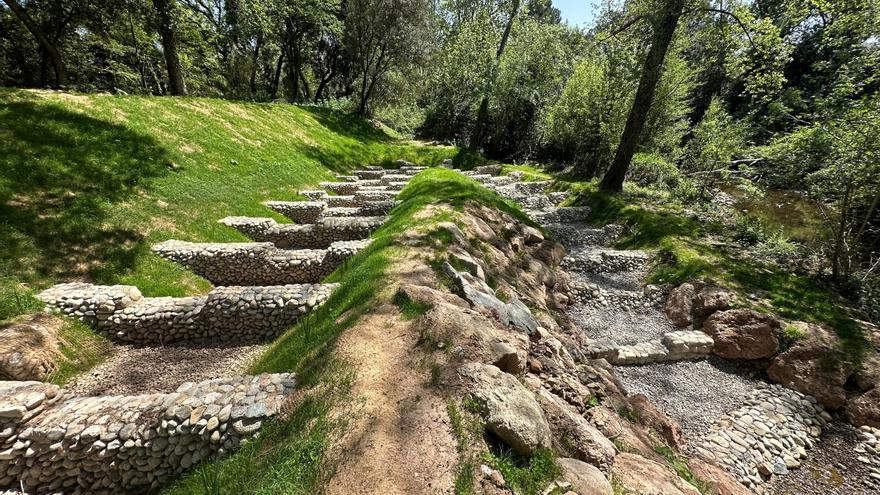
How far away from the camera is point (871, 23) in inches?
423

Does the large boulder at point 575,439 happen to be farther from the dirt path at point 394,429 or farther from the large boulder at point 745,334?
the large boulder at point 745,334

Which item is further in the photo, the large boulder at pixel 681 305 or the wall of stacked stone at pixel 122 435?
the large boulder at pixel 681 305

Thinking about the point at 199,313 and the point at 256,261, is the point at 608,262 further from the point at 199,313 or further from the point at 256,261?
the point at 199,313

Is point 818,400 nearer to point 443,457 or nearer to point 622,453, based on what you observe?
point 622,453

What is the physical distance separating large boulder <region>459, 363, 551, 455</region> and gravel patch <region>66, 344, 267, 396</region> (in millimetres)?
6895

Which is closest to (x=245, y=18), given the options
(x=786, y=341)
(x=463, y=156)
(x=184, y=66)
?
(x=184, y=66)

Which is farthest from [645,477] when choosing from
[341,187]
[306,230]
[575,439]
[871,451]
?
[341,187]

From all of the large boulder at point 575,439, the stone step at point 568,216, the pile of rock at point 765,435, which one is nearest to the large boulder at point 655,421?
the pile of rock at point 765,435

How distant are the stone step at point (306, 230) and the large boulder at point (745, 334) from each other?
12428 millimetres

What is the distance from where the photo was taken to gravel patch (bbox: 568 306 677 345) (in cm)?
1084

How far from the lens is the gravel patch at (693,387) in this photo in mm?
8195

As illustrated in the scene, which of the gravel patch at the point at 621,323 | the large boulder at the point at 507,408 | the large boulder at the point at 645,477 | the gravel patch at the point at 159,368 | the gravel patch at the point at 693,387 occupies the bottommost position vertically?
the gravel patch at the point at 159,368

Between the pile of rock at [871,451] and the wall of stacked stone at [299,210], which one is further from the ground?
the wall of stacked stone at [299,210]

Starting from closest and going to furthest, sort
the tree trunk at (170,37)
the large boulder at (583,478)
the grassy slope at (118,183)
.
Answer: the large boulder at (583,478)
the grassy slope at (118,183)
the tree trunk at (170,37)
